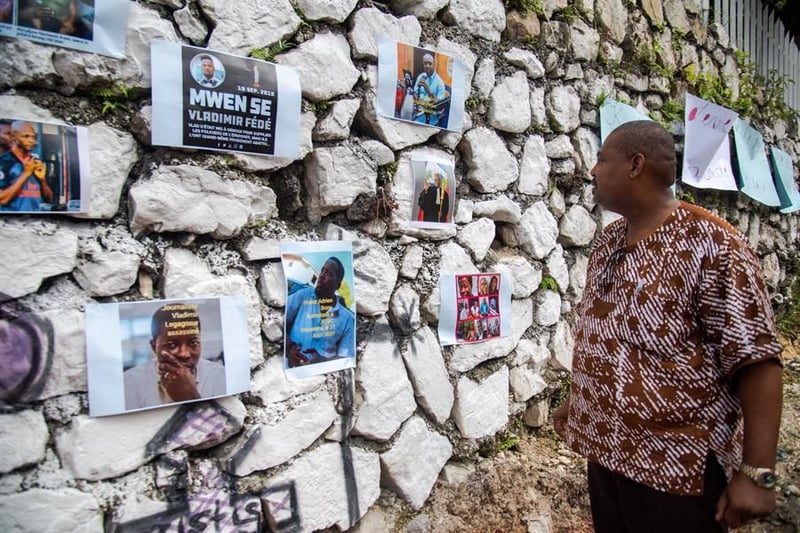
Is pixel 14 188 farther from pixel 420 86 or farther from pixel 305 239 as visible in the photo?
pixel 420 86

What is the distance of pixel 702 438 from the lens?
1172 millimetres

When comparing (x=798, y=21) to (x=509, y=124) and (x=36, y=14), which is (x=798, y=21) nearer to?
(x=509, y=124)

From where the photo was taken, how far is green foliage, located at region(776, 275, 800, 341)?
427cm

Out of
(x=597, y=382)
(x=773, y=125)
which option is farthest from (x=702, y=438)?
(x=773, y=125)

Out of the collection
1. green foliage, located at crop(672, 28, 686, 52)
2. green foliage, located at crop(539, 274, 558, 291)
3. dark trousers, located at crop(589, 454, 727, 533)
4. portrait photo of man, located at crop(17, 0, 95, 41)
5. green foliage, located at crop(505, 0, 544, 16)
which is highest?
green foliage, located at crop(672, 28, 686, 52)

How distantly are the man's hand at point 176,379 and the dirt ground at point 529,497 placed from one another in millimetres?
938

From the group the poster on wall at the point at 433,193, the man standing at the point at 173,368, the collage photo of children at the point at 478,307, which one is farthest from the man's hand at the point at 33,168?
the collage photo of children at the point at 478,307

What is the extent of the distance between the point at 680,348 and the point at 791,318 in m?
4.21

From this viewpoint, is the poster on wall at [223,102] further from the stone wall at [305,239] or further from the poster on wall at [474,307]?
the poster on wall at [474,307]

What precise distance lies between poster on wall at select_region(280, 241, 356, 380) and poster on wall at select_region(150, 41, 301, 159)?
0.30 m

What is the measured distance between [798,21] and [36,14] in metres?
5.80

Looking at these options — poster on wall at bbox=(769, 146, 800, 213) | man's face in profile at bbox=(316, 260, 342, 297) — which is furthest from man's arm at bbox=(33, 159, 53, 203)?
poster on wall at bbox=(769, 146, 800, 213)

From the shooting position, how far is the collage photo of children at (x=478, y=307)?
197cm

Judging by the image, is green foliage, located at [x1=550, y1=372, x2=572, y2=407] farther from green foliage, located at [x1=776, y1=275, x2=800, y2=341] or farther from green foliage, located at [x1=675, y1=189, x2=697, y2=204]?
green foliage, located at [x1=776, y1=275, x2=800, y2=341]
